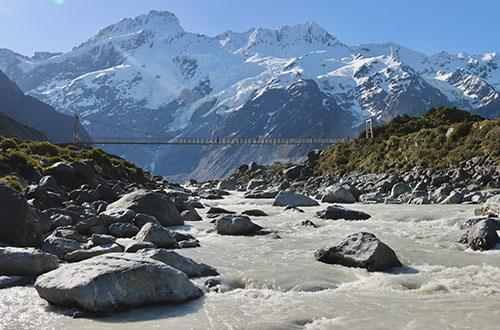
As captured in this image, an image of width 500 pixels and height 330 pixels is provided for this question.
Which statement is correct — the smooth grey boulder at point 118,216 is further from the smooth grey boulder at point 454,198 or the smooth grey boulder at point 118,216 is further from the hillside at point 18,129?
the hillside at point 18,129

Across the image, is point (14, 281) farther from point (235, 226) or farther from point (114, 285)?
point (235, 226)

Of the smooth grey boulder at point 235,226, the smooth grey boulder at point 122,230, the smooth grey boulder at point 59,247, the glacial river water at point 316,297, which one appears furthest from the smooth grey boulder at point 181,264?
the smooth grey boulder at point 235,226

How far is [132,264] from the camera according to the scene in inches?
226

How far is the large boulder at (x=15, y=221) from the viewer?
27.5 feet

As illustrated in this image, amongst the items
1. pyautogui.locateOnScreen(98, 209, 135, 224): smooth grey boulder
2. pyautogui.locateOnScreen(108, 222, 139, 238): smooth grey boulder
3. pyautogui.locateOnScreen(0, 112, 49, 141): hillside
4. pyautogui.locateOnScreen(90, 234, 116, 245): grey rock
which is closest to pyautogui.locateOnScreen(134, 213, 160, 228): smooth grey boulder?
pyautogui.locateOnScreen(98, 209, 135, 224): smooth grey boulder

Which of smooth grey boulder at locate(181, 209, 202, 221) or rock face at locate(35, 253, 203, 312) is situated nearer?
rock face at locate(35, 253, 203, 312)

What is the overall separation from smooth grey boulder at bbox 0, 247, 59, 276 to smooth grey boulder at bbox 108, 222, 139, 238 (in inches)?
159

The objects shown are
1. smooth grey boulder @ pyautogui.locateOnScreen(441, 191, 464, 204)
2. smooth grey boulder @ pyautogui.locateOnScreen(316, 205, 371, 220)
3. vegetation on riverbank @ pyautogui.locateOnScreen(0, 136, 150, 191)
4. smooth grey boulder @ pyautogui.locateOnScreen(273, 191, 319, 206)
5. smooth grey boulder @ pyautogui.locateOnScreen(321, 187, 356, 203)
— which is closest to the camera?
smooth grey boulder @ pyautogui.locateOnScreen(316, 205, 371, 220)

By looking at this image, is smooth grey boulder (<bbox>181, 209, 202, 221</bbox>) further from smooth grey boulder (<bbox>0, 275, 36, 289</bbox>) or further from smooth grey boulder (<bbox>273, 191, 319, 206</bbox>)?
smooth grey boulder (<bbox>0, 275, 36, 289</bbox>)

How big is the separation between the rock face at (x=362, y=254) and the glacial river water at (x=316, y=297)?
0.73 feet

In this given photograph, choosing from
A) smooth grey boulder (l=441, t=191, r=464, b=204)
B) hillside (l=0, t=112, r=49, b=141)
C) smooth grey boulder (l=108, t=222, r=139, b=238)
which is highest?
hillside (l=0, t=112, r=49, b=141)

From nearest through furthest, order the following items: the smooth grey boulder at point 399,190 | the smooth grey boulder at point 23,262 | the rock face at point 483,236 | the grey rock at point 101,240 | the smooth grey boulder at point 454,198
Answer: the smooth grey boulder at point 23,262 → the rock face at point 483,236 → the grey rock at point 101,240 → the smooth grey boulder at point 454,198 → the smooth grey boulder at point 399,190

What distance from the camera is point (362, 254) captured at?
773 centimetres

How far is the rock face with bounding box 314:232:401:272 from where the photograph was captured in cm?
756
